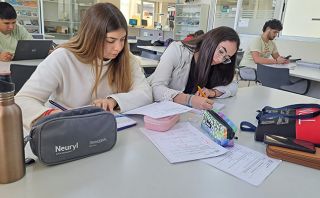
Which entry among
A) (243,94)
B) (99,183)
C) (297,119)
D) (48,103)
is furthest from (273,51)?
(99,183)

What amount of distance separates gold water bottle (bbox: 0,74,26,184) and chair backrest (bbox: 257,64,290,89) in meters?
3.08

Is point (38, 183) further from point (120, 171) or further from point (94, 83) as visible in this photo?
point (94, 83)

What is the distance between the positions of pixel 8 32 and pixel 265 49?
11.5ft

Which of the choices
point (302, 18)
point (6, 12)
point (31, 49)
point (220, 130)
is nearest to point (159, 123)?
point (220, 130)

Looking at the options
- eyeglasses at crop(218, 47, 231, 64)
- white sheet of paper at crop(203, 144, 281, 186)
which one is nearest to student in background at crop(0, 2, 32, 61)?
eyeglasses at crop(218, 47, 231, 64)

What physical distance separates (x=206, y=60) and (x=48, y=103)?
931mm

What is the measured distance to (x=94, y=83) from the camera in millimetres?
1292

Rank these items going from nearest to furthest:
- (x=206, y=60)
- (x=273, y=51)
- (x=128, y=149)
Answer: (x=128, y=149)
(x=206, y=60)
(x=273, y=51)

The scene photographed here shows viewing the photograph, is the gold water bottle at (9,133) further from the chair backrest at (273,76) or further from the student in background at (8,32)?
the chair backrest at (273,76)

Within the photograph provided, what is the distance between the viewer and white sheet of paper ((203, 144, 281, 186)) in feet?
2.51

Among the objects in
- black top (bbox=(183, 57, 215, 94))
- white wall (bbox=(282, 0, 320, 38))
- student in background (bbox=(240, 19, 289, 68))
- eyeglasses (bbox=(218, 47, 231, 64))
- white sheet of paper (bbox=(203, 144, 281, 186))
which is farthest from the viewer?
white wall (bbox=(282, 0, 320, 38))

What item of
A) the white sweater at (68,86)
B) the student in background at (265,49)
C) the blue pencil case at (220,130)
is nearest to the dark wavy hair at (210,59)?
the white sweater at (68,86)

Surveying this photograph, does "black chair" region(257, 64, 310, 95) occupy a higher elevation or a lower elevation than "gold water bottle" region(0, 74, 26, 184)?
lower

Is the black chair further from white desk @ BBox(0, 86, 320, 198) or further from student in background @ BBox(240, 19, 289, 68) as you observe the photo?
white desk @ BBox(0, 86, 320, 198)
